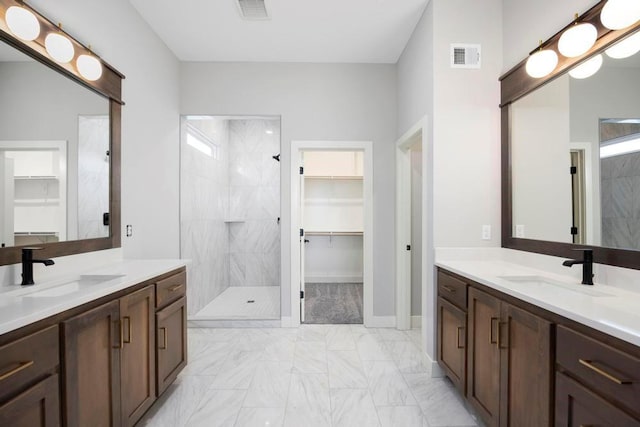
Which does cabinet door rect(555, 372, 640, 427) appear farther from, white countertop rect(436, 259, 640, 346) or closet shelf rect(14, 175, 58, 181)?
closet shelf rect(14, 175, 58, 181)

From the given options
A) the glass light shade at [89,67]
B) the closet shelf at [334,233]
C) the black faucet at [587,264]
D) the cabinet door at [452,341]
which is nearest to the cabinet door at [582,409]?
the black faucet at [587,264]

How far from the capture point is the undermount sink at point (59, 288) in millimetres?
1295

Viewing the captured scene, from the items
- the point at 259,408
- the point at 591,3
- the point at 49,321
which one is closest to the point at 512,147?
the point at 591,3

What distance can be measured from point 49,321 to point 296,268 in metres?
2.36

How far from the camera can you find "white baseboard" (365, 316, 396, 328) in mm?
3328

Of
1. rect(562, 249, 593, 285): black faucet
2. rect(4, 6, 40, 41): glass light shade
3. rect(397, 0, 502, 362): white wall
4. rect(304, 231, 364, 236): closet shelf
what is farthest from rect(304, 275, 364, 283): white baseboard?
rect(4, 6, 40, 41): glass light shade

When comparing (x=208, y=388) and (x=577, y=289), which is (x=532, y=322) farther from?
(x=208, y=388)

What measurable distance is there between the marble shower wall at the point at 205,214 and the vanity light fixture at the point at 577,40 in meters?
3.42

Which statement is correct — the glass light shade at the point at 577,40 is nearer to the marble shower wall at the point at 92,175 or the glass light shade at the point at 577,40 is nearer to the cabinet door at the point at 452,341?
the cabinet door at the point at 452,341

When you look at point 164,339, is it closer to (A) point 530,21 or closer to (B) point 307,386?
(B) point 307,386

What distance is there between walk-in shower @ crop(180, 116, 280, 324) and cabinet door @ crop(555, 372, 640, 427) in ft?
9.12

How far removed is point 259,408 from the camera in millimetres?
1944

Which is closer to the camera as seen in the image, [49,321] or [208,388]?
[49,321]

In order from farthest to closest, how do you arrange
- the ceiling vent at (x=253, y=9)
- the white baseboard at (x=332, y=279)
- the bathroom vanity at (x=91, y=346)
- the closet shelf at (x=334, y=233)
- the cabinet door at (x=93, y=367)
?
the white baseboard at (x=332, y=279) → the closet shelf at (x=334, y=233) → the ceiling vent at (x=253, y=9) → the cabinet door at (x=93, y=367) → the bathroom vanity at (x=91, y=346)
